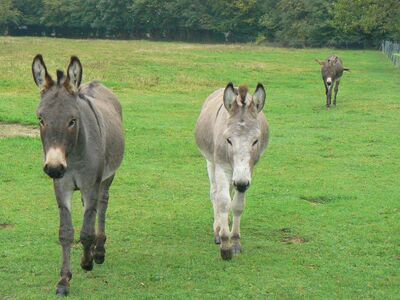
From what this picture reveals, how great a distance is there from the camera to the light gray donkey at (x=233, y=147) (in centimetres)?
741

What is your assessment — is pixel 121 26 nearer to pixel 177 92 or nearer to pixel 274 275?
pixel 177 92

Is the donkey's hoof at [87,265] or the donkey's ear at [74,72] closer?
the donkey's ear at [74,72]

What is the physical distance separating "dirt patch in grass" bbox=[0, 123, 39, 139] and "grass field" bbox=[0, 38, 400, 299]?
1.70 ft

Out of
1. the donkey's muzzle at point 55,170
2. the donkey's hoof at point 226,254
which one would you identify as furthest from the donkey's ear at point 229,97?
the donkey's muzzle at point 55,170

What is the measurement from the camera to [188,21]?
101 meters

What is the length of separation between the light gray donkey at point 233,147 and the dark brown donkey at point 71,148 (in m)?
1.39

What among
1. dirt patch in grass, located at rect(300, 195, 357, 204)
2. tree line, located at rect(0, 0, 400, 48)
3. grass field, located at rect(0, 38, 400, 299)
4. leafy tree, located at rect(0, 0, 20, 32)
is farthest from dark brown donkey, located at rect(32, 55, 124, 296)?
leafy tree, located at rect(0, 0, 20, 32)

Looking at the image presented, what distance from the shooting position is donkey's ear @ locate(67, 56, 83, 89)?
6541mm

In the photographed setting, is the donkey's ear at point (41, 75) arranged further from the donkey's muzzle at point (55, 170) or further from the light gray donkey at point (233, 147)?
the light gray donkey at point (233, 147)

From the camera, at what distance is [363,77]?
125ft

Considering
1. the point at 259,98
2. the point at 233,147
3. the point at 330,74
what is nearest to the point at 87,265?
the point at 233,147

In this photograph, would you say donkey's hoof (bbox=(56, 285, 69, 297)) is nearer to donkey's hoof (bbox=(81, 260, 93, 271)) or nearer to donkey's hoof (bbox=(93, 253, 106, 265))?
donkey's hoof (bbox=(81, 260, 93, 271))

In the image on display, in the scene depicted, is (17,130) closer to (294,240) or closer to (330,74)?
(294,240)

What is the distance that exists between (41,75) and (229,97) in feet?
7.46
